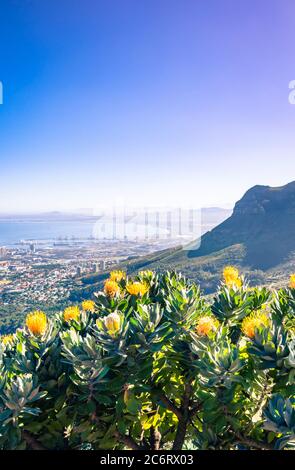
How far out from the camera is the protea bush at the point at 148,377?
5.98ft

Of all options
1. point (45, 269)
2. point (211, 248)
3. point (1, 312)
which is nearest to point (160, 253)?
point (211, 248)

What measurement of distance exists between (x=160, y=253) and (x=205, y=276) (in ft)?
52.2

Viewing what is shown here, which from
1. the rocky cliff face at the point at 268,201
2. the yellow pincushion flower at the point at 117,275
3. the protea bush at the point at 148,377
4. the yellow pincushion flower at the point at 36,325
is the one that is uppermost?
the rocky cliff face at the point at 268,201

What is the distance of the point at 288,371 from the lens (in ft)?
6.13

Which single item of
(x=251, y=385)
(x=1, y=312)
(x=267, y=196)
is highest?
(x=267, y=196)

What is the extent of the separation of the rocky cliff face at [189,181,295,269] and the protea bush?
6036 centimetres

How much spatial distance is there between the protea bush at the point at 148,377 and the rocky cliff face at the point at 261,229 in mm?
60362

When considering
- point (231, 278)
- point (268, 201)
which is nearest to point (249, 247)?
point (268, 201)

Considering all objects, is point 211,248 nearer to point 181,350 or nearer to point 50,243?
point 50,243

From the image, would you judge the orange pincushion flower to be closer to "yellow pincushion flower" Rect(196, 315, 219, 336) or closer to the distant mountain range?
"yellow pincushion flower" Rect(196, 315, 219, 336)

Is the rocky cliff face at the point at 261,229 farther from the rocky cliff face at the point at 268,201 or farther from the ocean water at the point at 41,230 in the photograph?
the ocean water at the point at 41,230

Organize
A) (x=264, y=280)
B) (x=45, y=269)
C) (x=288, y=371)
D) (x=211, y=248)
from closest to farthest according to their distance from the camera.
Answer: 1. (x=288, y=371)
2. (x=264, y=280)
3. (x=45, y=269)
4. (x=211, y=248)

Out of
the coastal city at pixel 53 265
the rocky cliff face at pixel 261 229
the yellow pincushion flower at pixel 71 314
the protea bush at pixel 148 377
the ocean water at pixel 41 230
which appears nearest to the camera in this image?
the protea bush at pixel 148 377

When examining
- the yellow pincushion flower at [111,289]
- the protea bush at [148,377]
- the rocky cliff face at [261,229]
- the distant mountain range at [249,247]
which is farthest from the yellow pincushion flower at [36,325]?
the rocky cliff face at [261,229]
